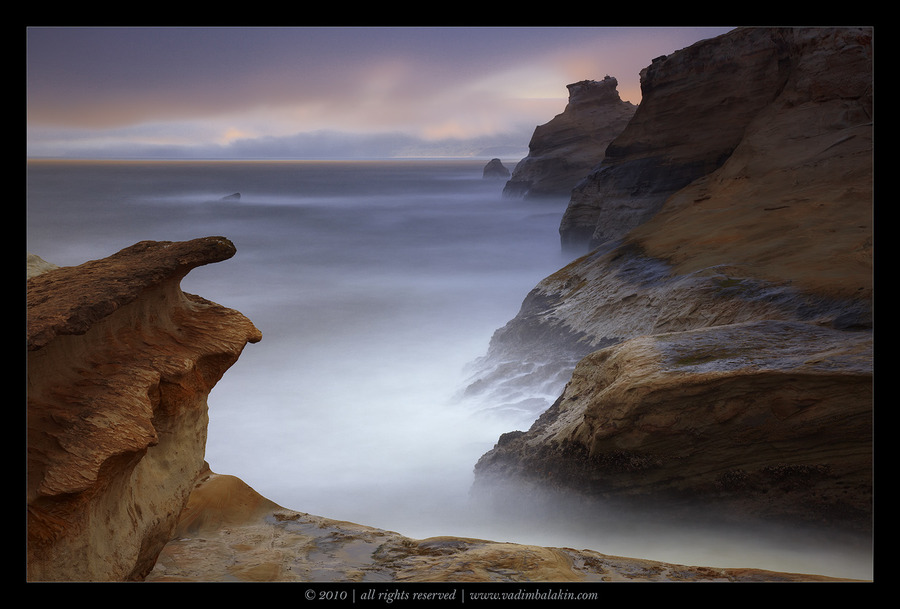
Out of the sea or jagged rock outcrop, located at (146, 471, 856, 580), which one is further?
the sea

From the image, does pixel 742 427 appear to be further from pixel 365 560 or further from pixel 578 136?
pixel 578 136

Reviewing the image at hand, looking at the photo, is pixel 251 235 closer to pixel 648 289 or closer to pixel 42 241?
pixel 42 241

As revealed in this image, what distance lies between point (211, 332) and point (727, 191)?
8611mm

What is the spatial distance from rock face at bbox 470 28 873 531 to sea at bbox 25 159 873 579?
1.38 ft

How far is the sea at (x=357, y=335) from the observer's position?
579 centimetres

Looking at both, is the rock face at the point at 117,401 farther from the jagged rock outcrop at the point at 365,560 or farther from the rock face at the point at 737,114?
the rock face at the point at 737,114

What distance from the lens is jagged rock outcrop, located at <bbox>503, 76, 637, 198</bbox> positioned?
30266 mm

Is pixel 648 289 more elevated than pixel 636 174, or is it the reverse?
pixel 636 174

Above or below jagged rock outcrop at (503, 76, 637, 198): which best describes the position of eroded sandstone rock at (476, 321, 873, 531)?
below

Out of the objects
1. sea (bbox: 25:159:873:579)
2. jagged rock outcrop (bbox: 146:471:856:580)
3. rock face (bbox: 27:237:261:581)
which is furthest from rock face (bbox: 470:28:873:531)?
rock face (bbox: 27:237:261:581)

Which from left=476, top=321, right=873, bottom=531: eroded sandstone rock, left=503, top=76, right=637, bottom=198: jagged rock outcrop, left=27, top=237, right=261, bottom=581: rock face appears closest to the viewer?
left=27, top=237, right=261, bottom=581: rock face

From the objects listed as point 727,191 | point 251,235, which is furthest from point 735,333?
point 251,235

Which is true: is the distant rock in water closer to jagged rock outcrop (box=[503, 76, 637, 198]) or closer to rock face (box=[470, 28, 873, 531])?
jagged rock outcrop (box=[503, 76, 637, 198])
